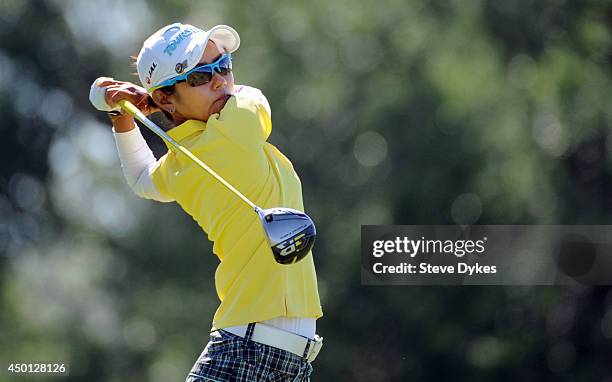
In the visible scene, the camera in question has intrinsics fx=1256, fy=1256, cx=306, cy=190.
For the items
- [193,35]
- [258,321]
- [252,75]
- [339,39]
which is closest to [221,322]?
[258,321]

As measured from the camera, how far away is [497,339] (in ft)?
22.2

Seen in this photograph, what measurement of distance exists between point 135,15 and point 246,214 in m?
4.60

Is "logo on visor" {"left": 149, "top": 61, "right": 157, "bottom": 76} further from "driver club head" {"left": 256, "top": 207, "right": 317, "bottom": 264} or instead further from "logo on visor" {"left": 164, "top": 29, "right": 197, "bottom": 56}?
"driver club head" {"left": 256, "top": 207, "right": 317, "bottom": 264}

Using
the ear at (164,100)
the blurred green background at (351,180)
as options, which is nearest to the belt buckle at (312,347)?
the ear at (164,100)

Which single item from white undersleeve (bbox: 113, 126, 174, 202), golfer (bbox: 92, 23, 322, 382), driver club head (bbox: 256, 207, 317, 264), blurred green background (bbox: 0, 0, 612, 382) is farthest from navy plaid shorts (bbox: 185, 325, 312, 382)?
blurred green background (bbox: 0, 0, 612, 382)

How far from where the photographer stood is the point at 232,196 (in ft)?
8.20

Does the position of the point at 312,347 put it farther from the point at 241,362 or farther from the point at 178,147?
the point at 178,147

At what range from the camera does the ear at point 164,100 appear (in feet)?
8.51

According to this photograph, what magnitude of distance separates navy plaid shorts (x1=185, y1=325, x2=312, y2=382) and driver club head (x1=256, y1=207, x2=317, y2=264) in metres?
0.21

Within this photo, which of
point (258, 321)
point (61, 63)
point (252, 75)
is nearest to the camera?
point (258, 321)

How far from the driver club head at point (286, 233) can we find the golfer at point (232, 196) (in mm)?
114

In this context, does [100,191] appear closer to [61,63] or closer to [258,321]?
[61,63]

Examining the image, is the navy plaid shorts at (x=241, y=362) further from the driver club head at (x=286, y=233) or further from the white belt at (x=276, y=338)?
the driver club head at (x=286, y=233)

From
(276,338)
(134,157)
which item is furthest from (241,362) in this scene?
(134,157)
